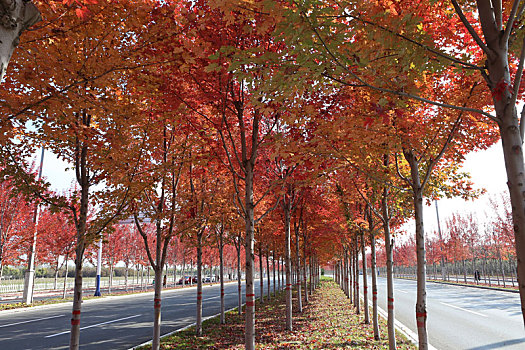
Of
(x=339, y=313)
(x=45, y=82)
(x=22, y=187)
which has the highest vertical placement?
(x=45, y=82)

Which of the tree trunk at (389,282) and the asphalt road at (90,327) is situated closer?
the tree trunk at (389,282)

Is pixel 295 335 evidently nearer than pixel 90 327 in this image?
Yes

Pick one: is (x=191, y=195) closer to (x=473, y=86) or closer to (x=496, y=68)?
(x=473, y=86)

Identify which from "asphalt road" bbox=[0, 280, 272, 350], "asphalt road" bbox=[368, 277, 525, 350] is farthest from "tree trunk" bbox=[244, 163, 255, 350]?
"asphalt road" bbox=[368, 277, 525, 350]

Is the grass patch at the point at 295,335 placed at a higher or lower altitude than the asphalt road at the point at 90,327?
higher

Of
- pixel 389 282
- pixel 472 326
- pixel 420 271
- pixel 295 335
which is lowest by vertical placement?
pixel 472 326

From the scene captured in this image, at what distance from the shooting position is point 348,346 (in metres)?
8.18

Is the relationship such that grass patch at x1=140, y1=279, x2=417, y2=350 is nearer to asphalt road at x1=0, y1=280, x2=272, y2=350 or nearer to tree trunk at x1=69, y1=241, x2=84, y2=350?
asphalt road at x1=0, y1=280, x2=272, y2=350

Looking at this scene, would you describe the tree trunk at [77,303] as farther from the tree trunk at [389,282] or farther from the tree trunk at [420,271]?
the tree trunk at [389,282]

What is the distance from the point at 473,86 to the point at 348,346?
6.93m

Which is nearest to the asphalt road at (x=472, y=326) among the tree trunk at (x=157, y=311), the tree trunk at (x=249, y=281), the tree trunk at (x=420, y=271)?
the tree trunk at (x=420, y=271)

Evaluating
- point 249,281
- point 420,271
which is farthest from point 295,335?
point 420,271

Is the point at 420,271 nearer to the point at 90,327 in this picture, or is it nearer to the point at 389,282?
the point at 389,282

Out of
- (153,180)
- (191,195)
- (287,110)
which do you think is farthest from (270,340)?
(287,110)
